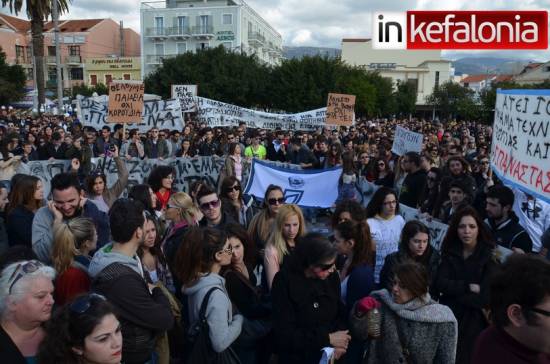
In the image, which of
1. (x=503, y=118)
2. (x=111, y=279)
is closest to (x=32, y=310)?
(x=111, y=279)

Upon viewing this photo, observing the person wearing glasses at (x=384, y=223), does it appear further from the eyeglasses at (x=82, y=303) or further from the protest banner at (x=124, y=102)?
the protest banner at (x=124, y=102)

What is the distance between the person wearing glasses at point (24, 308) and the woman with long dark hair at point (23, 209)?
2.13m

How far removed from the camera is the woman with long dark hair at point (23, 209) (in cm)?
446

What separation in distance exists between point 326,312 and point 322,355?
0.84 ft

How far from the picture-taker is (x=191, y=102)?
17.1 metres

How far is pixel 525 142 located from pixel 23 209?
459cm

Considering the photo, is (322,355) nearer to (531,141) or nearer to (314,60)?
(531,141)

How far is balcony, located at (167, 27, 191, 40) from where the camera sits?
2753 inches

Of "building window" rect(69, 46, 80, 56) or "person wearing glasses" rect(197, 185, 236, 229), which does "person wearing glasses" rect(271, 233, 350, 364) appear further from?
"building window" rect(69, 46, 80, 56)

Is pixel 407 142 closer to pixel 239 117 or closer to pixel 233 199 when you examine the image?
pixel 233 199

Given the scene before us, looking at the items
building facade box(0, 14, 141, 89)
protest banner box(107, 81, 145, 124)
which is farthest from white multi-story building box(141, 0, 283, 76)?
protest banner box(107, 81, 145, 124)

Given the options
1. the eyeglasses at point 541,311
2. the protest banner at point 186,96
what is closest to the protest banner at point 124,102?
the protest banner at point 186,96

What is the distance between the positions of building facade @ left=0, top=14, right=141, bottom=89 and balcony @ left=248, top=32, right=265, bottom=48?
81.1 feet

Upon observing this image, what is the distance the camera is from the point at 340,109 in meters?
14.3
